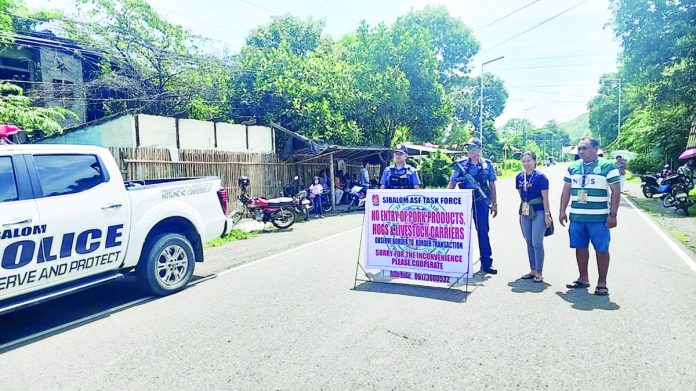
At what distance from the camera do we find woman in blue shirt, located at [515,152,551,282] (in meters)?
6.32

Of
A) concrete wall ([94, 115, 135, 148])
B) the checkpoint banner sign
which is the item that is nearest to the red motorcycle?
concrete wall ([94, 115, 135, 148])

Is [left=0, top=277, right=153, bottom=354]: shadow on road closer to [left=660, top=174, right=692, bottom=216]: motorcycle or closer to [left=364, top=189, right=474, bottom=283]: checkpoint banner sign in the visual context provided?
[left=364, top=189, right=474, bottom=283]: checkpoint banner sign

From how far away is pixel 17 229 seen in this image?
4.43 m

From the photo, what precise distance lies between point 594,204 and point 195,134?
1378cm

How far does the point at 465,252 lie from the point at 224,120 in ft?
60.2

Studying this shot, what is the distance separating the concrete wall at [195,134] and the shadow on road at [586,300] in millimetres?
13511

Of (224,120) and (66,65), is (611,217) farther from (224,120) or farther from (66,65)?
(66,65)

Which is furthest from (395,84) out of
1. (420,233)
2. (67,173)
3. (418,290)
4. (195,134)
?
(67,173)

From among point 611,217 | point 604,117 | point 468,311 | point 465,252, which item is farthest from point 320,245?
point 604,117

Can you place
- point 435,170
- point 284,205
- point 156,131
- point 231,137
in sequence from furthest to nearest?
point 435,170 < point 231,137 < point 156,131 < point 284,205

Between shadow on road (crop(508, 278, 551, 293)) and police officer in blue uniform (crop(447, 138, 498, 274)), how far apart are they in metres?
0.54

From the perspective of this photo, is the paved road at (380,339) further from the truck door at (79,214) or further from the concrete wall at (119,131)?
the concrete wall at (119,131)

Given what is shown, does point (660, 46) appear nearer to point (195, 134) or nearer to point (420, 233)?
point (420, 233)

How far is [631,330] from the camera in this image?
448cm
